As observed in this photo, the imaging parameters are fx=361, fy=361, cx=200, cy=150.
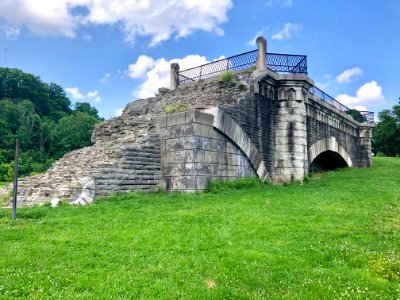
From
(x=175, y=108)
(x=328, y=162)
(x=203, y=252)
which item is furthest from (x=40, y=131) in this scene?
(x=203, y=252)

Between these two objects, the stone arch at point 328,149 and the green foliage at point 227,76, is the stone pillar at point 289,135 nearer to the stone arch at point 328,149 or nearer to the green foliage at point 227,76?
the stone arch at point 328,149

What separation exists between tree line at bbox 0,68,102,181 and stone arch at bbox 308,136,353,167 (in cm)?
3067

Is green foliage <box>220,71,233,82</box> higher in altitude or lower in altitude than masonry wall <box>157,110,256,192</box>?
higher

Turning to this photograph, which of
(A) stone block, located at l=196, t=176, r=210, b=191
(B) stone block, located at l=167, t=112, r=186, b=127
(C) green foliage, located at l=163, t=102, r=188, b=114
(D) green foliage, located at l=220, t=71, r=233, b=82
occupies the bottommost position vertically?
(A) stone block, located at l=196, t=176, r=210, b=191

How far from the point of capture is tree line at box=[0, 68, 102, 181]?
42.5 meters

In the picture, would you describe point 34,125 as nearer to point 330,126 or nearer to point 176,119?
point 330,126

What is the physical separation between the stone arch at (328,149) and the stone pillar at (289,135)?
197 centimetres

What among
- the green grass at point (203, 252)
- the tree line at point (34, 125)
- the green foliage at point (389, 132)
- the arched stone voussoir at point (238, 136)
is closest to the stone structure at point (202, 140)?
the arched stone voussoir at point (238, 136)

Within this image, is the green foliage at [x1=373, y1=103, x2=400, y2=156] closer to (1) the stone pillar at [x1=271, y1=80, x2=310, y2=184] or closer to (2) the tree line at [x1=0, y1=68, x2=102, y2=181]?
(1) the stone pillar at [x1=271, y1=80, x2=310, y2=184]

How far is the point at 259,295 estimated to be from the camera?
4070 mm

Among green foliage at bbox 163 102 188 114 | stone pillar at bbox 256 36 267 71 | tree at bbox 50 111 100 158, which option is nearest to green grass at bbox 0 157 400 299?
green foliage at bbox 163 102 188 114

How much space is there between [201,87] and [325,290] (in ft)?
37.5

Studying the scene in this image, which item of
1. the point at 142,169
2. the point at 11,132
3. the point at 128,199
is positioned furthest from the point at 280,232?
the point at 11,132

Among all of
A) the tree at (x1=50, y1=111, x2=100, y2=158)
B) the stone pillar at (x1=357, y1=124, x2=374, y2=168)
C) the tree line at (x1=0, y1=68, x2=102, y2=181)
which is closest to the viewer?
the stone pillar at (x1=357, y1=124, x2=374, y2=168)
